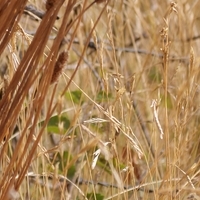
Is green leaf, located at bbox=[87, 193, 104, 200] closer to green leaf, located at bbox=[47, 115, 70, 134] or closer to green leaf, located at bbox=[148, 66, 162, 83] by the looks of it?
green leaf, located at bbox=[47, 115, 70, 134]

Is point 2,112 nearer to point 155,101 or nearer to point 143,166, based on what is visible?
point 155,101

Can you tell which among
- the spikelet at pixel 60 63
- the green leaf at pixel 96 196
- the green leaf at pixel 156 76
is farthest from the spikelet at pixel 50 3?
the green leaf at pixel 156 76

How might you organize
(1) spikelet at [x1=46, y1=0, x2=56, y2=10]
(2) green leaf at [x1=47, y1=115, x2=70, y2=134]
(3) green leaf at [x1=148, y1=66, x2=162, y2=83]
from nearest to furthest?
(1) spikelet at [x1=46, y1=0, x2=56, y2=10], (2) green leaf at [x1=47, y1=115, x2=70, y2=134], (3) green leaf at [x1=148, y1=66, x2=162, y2=83]

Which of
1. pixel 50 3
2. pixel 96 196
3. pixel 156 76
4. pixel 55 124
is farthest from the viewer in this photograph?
pixel 156 76

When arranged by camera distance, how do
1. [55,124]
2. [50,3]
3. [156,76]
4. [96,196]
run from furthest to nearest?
1. [156,76]
2. [55,124]
3. [96,196]
4. [50,3]

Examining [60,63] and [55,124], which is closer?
[60,63]

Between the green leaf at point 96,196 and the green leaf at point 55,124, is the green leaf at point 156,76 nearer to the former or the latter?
the green leaf at point 55,124

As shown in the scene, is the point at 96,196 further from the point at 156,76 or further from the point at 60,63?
the point at 156,76

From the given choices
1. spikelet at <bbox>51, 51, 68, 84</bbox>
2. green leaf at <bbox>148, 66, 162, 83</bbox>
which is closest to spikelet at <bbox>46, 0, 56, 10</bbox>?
spikelet at <bbox>51, 51, 68, 84</bbox>

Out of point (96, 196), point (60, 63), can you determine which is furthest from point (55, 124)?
point (60, 63)

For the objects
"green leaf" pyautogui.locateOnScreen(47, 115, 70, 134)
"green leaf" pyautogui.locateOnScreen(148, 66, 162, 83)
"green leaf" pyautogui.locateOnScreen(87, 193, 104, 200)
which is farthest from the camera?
"green leaf" pyautogui.locateOnScreen(148, 66, 162, 83)

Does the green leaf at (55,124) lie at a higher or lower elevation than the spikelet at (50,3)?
lower

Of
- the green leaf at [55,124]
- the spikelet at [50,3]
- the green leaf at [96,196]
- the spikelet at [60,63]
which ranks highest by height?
the spikelet at [50,3]

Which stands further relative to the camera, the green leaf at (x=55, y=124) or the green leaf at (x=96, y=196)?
the green leaf at (x=55, y=124)
